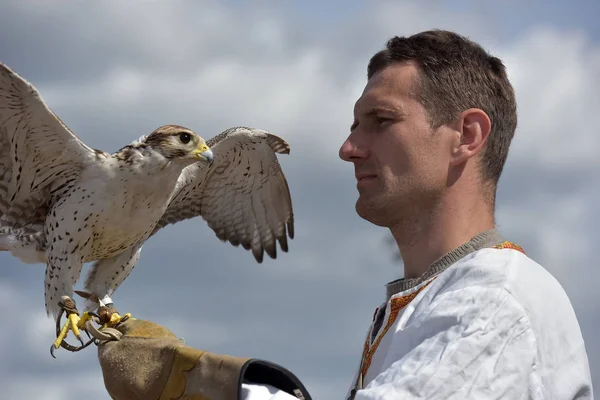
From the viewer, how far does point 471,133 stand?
2449 millimetres

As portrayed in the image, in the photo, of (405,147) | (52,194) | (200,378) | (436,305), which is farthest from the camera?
(52,194)

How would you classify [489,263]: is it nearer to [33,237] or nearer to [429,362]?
[429,362]

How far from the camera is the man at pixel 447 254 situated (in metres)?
1.88

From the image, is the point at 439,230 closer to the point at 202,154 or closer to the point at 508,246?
the point at 508,246

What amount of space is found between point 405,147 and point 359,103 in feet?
0.73

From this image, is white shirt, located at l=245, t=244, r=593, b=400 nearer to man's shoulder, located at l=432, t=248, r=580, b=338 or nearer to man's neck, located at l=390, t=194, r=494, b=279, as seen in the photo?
man's shoulder, located at l=432, t=248, r=580, b=338

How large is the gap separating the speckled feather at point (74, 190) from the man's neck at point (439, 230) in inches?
135

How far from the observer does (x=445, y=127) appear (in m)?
2.43

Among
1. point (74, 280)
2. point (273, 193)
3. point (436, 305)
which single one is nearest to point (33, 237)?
point (74, 280)

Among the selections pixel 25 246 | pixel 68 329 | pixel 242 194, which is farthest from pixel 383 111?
pixel 242 194

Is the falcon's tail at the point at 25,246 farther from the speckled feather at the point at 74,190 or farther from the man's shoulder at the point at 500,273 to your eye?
the man's shoulder at the point at 500,273

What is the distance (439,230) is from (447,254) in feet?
0.31

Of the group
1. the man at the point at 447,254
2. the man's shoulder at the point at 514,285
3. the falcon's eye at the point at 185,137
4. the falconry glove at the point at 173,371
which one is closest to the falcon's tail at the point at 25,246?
the falcon's eye at the point at 185,137

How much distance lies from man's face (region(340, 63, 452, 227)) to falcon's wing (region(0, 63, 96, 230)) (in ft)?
11.8
